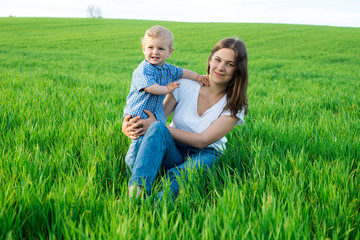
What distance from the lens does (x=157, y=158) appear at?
80.6 inches

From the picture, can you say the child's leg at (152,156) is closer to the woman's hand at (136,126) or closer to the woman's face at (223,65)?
the woman's hand at (136,126)

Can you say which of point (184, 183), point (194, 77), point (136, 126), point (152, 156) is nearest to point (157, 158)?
point (152, 156)

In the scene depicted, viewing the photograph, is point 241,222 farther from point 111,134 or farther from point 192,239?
point 111,134

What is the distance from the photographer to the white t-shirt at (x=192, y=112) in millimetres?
2547

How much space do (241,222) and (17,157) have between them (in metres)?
1.66

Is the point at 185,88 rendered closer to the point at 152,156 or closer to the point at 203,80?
the point at 203,80

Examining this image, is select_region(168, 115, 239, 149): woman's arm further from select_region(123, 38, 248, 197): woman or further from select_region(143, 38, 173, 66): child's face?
select_region(143, 38, 173, 66): child's face

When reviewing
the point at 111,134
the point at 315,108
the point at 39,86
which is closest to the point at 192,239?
the point at 111,134

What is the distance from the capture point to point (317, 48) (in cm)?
2214

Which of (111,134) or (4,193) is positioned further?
(111,134)

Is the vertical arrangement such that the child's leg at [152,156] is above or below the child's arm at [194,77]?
below

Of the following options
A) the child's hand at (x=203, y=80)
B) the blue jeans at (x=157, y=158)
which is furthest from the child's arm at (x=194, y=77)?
the blue jeans at (x=157, y=158)

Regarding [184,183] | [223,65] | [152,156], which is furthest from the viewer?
[223,65]

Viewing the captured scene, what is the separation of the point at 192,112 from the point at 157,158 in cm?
75
